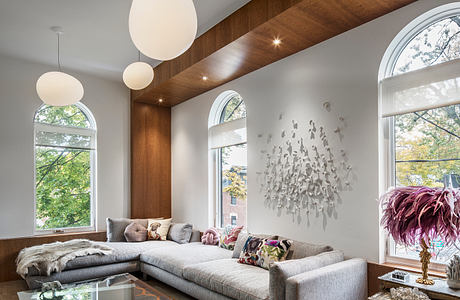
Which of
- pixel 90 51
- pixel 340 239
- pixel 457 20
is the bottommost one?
pixel 340 239

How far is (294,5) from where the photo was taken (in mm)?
2564

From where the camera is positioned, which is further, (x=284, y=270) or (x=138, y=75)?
(x=138, y=75)

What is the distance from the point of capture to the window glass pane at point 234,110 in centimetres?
448

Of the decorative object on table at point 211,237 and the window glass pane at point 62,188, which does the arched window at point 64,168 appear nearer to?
the window glass pane at point 62,188

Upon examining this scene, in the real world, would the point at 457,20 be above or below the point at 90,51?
below

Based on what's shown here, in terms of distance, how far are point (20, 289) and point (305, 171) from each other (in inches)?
140

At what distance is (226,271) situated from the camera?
10.1 feet

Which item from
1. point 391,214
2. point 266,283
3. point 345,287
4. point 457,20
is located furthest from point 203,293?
point 457,20

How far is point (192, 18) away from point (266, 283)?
82.7 inches

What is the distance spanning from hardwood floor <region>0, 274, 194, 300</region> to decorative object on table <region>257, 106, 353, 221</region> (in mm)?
1436

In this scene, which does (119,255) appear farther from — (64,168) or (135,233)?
(64,168)

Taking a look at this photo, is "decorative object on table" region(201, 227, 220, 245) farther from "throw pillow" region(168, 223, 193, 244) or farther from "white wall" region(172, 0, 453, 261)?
"white wall" region(172, 0, 453, 261)

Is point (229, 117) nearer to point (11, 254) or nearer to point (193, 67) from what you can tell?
point (193, 67)

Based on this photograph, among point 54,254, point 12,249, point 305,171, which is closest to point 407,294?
point 305,171
